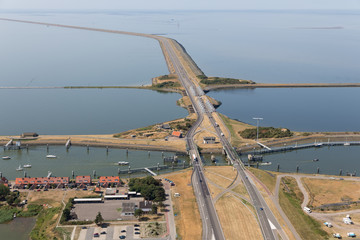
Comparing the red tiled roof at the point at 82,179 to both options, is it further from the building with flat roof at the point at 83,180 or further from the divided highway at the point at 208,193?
the divided highway at the point at 208,193

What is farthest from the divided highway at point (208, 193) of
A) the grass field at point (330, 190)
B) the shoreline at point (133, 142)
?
the grass field at point (330, 190)

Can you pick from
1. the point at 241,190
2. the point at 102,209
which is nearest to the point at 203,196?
the point at 241,190

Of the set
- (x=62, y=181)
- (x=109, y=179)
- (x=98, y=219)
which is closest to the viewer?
(x=98, y=219)

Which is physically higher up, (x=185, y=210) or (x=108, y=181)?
(x=108, y=181)

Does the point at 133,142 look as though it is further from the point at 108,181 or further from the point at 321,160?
the point at 321,160

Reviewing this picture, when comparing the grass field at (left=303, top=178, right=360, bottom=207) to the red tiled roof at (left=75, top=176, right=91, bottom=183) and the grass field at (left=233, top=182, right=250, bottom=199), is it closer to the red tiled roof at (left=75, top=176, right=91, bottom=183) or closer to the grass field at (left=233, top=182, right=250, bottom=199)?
the grass field at (left=233, top=182, right=250, bottom=199)

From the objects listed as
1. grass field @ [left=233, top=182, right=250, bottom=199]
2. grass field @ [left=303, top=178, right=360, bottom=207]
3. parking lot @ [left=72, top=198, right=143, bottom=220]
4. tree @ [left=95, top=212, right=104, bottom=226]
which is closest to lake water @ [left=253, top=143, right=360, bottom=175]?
grass field @ [left=303, top=178, right=360, bottom=207]
